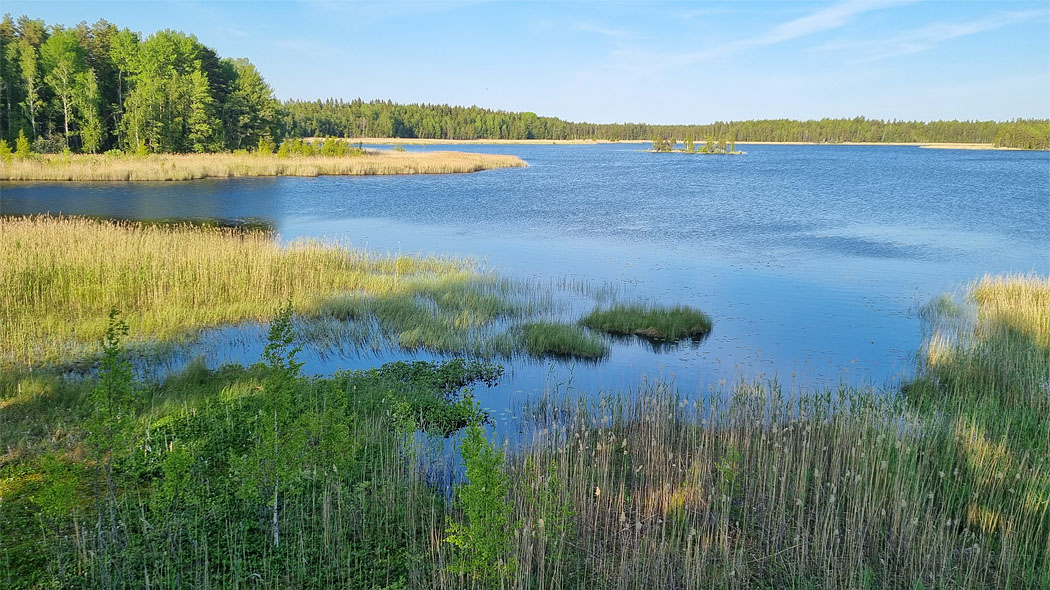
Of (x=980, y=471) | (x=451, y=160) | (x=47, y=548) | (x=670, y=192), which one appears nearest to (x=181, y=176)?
(x=451, y=160)

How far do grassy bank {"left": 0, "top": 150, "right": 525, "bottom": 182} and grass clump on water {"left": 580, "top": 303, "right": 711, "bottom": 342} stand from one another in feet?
151

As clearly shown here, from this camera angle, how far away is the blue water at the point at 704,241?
40.9 ft

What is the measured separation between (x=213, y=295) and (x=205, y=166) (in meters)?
45.0

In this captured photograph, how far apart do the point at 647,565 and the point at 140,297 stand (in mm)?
12648

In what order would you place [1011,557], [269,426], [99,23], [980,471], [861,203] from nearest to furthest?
[1011,557] → [269,426] → [980,471] → [861,203] → [99,23]

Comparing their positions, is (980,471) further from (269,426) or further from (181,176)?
(181,176)

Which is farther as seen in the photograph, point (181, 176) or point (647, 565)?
point (181, 176)

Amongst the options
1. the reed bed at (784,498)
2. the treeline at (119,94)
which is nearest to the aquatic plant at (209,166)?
the treeline at (119,94)

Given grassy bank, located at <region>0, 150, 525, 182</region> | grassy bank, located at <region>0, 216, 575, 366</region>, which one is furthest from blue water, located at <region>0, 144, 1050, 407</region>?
grassy bank, located at <region>0, 150, 525, 182</region>

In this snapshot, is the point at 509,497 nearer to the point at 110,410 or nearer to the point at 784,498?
the point at 784,498

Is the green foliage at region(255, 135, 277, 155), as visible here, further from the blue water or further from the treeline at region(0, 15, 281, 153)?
the blue water

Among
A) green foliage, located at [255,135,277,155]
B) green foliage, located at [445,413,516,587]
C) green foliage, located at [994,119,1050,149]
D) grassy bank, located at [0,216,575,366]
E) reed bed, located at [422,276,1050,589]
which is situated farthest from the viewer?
green foliage, located at [994,119,1050,149]

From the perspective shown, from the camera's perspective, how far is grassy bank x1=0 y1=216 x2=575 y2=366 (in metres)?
12.4

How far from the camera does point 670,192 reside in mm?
50781
